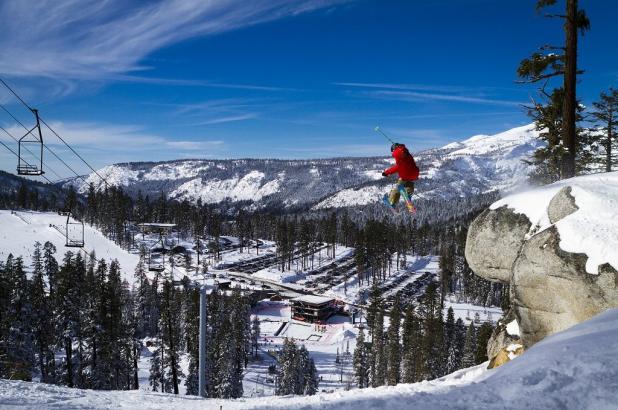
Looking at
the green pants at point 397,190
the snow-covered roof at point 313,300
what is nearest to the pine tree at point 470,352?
the snow-covered roof at point 313,300

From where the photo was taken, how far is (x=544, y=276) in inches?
449

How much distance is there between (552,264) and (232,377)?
34169mm

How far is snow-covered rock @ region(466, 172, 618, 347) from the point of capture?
33.4 ft

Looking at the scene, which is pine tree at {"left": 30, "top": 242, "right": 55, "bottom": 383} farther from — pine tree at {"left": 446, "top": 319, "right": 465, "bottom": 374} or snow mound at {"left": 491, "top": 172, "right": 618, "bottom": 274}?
snow mound at {"left": 491, "top": 172, "right": 618, "bottom": 274}

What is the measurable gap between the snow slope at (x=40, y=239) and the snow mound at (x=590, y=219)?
81721mm

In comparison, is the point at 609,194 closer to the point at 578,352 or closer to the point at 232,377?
the point at 578,352

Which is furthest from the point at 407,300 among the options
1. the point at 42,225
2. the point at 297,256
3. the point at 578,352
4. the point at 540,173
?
the point at 42,225

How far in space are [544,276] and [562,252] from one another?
0.87 metres

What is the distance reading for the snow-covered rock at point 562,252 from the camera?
10188 mm

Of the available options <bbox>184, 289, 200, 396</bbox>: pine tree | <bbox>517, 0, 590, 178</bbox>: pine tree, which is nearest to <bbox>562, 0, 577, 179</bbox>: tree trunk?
<bbox>517, 0, 590, 178</bbox>: pine tree

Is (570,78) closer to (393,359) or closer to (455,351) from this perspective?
(393,359)

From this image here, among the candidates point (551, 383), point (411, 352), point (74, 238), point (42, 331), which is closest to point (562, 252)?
point (551, 383)

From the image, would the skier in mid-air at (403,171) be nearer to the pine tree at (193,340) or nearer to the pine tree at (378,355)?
the pine tree at (193,340)

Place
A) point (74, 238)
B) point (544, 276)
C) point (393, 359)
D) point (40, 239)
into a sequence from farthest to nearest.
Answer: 1. point (40, 239)
2. point (74, 238)
3. point (393, 359)
4. point (544, 276)
